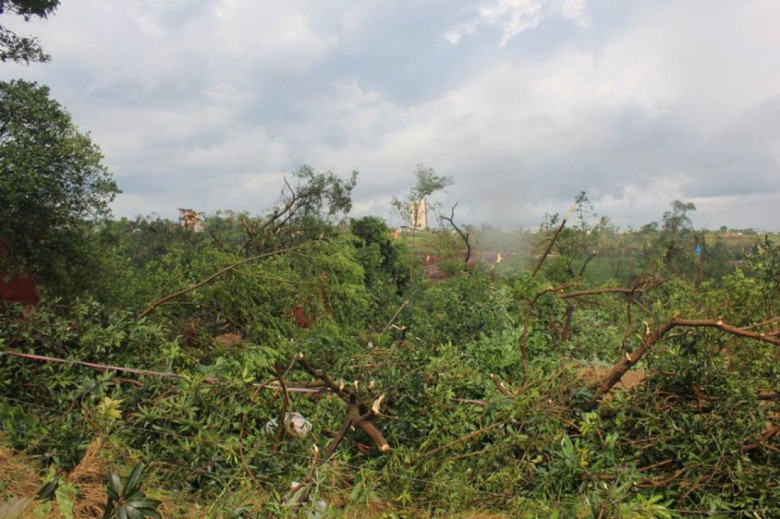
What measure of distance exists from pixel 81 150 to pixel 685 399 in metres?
6.27

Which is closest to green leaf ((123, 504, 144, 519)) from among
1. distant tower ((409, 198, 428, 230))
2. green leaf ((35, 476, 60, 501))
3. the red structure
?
green leaf ((35, 476, 60, 501))

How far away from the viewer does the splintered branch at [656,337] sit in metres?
3.29

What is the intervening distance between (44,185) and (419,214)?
1234 centimetres

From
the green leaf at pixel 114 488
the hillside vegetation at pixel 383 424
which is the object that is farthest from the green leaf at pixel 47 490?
the green leaf at pixel 114 488

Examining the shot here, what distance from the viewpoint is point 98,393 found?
384 cm

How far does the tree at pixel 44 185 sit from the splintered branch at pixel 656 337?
561cm

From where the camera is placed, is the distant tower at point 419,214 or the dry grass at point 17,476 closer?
the dry grass at point 17,476

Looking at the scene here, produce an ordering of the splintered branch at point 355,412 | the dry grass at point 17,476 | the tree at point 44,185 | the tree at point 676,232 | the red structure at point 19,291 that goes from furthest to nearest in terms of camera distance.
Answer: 1. the tree at point 676,232
2. the red structure at point 19,291
3. the tree at point 44,185
4. the splintered branch at point 355,412
5. the dry grass at point 17,476

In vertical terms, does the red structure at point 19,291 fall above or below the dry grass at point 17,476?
above

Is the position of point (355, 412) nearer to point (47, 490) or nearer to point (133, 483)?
point (133, 483)

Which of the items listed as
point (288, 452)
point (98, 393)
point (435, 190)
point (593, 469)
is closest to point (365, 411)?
point (288, 452)

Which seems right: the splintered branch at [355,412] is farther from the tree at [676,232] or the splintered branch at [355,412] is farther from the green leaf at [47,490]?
the tree at [676,232]

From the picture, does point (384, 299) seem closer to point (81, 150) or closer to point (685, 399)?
point (81, 150)

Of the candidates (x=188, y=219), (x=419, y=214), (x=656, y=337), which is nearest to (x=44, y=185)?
(x=656, y=337)
